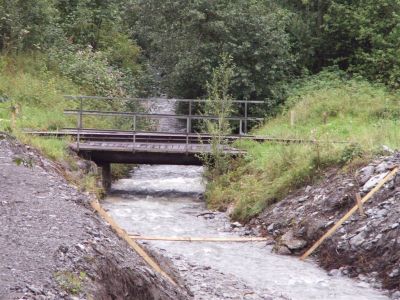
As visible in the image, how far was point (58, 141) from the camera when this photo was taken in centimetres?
1694

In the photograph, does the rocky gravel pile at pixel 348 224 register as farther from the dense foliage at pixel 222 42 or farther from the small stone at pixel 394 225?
the dense foliage at pixel 222 42

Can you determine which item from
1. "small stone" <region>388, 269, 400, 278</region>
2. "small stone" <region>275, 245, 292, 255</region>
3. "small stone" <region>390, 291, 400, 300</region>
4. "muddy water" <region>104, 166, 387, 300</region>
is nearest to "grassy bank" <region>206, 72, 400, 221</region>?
"muddy water" <region>104, 166, 387, 300</region>

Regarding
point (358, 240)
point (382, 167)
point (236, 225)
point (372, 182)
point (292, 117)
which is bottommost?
point (236, 225)

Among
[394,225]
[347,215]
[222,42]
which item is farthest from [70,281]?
[222,42]

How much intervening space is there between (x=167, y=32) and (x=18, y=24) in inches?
211

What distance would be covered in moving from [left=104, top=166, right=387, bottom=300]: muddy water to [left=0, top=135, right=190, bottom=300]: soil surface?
1.57 metres

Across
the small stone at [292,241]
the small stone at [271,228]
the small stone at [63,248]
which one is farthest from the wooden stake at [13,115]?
the small stone at [63,248]

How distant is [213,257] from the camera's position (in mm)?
11398

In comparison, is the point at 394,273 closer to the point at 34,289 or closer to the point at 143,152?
the point at 34,289

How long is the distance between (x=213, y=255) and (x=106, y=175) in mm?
7636

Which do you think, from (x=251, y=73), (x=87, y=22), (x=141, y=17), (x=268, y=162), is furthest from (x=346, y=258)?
(x=87, y=22)

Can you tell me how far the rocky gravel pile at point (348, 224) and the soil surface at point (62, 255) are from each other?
3.33m

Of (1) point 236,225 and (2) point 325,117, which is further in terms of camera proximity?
(2) point 325,117

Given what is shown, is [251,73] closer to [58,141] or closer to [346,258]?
[58,141]
